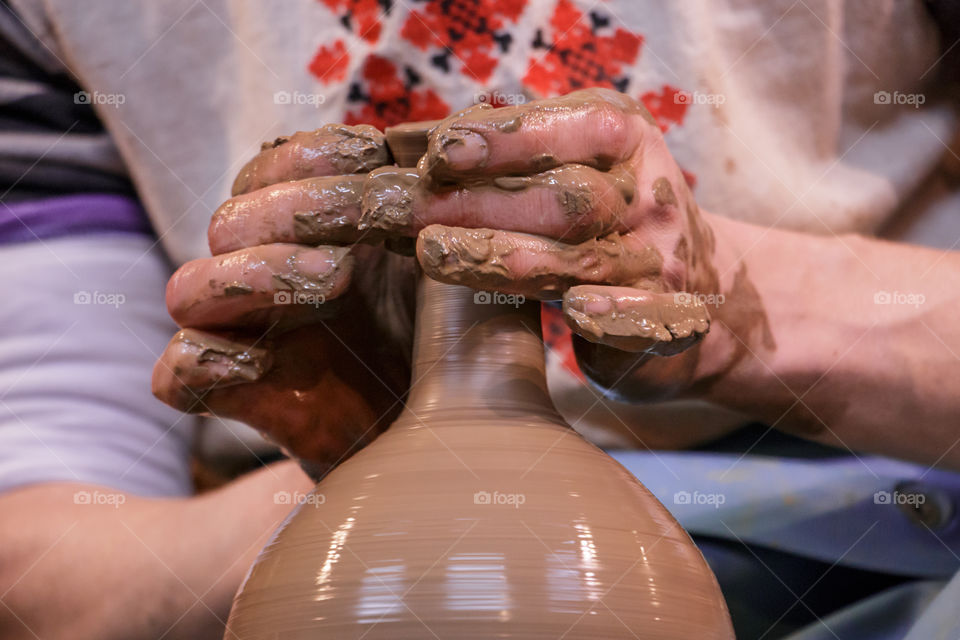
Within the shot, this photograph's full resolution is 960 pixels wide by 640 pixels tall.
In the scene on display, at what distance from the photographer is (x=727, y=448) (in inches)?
52.6

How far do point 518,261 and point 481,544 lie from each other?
9.2 inches

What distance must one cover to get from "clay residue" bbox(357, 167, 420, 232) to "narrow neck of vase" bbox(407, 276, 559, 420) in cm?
10

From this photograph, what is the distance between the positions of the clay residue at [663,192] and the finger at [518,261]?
0.08 metres

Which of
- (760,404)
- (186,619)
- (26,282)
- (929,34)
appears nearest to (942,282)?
(760,404)

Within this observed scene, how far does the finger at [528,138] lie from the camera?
68cm

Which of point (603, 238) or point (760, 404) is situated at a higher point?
point (603, 238)

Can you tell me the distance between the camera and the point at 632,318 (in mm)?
698

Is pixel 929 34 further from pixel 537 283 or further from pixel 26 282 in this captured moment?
pixel 26 282

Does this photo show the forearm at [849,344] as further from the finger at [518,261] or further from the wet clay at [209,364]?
the wet clay at [209,364]

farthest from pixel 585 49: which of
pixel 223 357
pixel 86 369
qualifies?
pixel 86 369


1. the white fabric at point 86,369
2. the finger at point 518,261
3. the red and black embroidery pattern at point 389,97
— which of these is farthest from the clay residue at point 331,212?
the white fabric at point 86,369

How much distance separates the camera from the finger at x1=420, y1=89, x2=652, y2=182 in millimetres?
679

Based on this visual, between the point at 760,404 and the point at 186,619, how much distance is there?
0.89m

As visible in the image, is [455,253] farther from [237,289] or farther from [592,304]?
[237,289]
